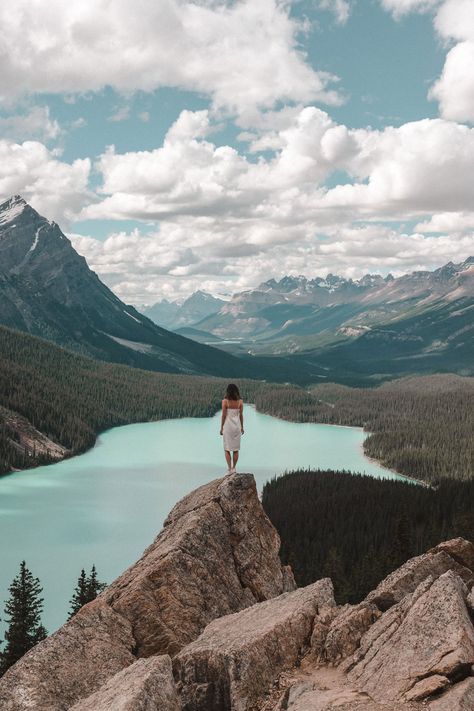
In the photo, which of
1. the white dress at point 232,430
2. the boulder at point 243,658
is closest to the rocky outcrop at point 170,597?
the white dress at point 232,430

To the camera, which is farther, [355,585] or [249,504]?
[355,585]

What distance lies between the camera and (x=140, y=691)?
622 inches

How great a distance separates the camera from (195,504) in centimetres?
2989

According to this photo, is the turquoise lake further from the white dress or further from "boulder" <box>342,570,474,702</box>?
"boulder" <box>342,570,474,702</box>

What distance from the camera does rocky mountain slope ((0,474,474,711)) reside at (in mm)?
15633

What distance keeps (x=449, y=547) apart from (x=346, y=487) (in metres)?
135

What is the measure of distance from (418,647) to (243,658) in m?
5.52

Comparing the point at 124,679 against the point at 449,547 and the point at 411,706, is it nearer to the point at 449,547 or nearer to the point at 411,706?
the point at 411,706

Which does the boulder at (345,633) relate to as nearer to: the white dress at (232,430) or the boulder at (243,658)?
the boulder at (243,658)

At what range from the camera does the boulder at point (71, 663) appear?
18.7 metres

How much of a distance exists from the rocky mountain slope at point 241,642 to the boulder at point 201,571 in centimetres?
6

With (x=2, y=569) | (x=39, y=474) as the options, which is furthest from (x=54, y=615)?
(x=39, y=474)

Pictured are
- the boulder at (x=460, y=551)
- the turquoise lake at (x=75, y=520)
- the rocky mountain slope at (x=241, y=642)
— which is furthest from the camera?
the turquoise lake at (x=75, y=520)

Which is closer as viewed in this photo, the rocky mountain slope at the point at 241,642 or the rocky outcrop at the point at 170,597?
the rocky mountain slope at the point at 241,642
